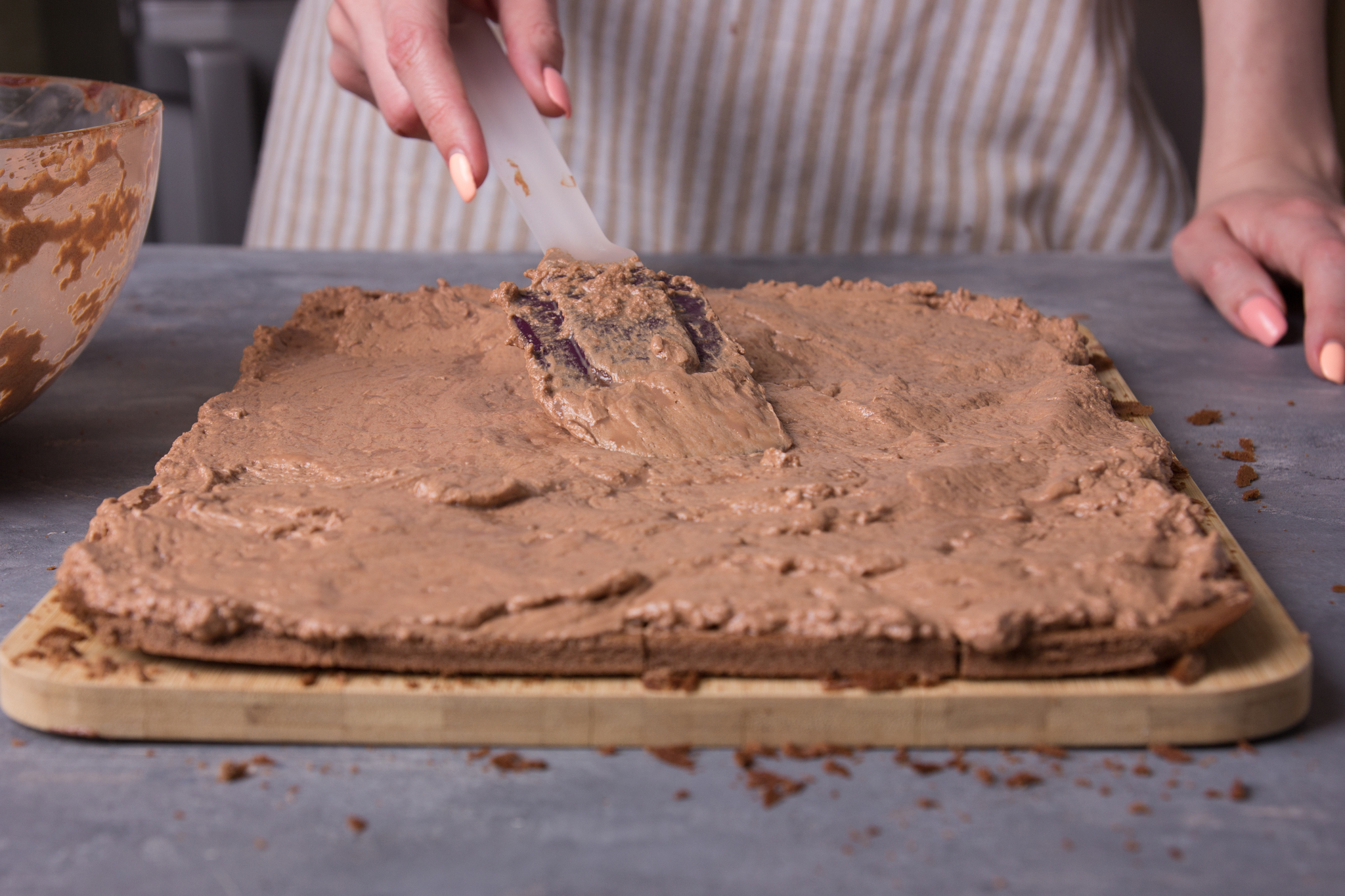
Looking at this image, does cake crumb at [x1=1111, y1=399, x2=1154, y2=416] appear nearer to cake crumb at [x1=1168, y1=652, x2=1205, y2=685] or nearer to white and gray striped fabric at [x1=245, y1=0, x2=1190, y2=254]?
cake crumb at [x1=1168, y1=652, x2=1205, y2=685]

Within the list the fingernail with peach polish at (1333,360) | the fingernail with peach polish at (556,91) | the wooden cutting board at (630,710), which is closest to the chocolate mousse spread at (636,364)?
the fingernail with peach polish at (556,91)

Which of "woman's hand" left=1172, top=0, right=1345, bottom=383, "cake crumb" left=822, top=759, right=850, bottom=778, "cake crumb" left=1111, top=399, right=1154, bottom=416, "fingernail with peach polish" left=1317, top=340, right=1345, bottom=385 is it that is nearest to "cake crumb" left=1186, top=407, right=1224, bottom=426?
"cake crumb" left=1111, top=399, right=1154, bottom=416

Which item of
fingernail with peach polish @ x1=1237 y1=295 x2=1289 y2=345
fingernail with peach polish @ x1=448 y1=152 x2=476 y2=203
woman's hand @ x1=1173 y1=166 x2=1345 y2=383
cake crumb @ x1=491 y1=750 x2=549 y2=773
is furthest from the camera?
fingernail with peach polish @ x1=1237 y1=295 x2=1289 y2=345

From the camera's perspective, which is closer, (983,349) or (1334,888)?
(1334,888)

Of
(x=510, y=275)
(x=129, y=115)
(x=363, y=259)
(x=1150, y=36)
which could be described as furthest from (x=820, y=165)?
(x=1150, y=36)

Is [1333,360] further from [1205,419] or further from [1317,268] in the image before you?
[1205,419]

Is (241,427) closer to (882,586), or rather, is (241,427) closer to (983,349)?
(882,586)

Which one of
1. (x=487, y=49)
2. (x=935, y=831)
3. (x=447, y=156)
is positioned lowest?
(x=935, y=831)
